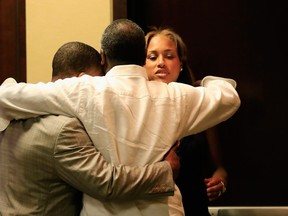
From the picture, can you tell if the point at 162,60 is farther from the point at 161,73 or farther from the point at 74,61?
the point at 74,61

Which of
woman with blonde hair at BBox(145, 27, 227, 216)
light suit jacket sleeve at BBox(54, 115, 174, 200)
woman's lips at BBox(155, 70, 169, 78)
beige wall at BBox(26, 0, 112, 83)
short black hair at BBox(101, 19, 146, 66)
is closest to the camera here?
light suit jacket sleeve at BBox(54, 115, 174, 200)

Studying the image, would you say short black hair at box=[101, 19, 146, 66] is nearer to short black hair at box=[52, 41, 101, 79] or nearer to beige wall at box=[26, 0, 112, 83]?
short black hair at box=[52, 41, 101, 79]

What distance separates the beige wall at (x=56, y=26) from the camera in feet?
6.88

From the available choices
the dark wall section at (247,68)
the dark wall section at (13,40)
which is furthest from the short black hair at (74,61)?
the dark wall section at (247,68)

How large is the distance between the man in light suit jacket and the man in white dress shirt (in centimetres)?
3

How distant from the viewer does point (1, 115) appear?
1305mm

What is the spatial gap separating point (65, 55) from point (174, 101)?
358 millimetres

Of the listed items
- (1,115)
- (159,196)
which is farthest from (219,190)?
(1,115)

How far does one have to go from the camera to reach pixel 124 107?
4.03ft

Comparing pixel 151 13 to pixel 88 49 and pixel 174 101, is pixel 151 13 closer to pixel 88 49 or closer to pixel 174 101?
pixel 88 49

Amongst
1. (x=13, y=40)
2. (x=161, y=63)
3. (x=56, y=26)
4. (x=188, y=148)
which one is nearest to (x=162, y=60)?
(x=161, y=63)

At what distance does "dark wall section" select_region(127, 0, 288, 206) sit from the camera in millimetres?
→ 2234

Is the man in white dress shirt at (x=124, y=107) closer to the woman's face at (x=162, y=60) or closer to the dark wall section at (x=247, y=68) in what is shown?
the woman's face at (x=162, y=60)

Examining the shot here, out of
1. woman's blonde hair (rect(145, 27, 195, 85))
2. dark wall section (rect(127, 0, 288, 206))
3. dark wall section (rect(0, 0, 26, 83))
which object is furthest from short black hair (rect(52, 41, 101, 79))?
dark wall section (rect(127, 0, 288, 206))
